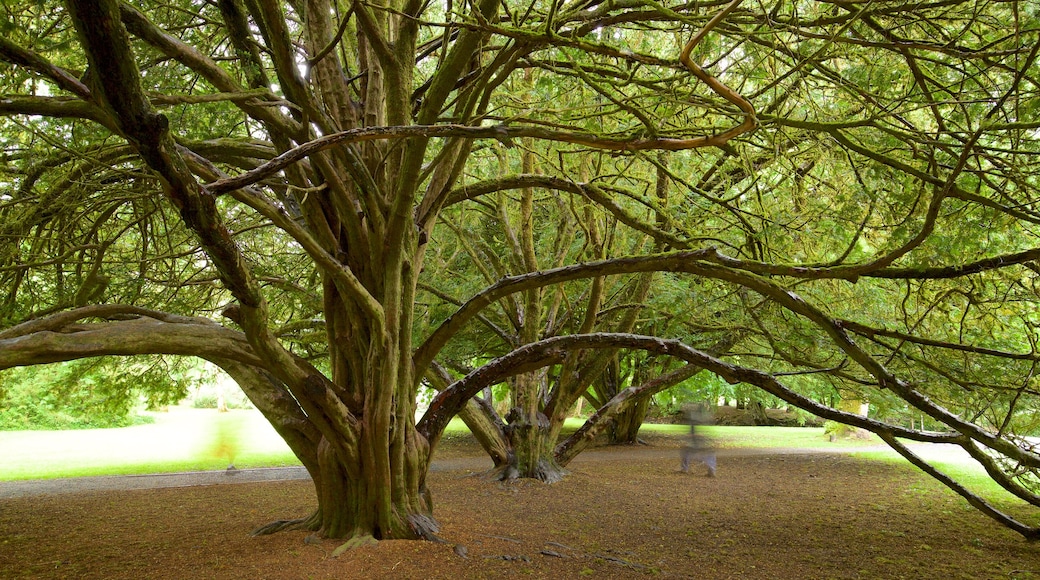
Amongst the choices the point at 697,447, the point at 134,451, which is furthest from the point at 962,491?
the point at 134,451

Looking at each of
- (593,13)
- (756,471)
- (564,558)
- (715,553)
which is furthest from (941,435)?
(756,471)

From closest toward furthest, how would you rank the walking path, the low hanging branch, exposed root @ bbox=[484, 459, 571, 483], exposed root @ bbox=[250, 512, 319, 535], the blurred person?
the low hanging branch
exposed root @ bbox=[250, 512, 319, 535]
exposed root @ bbox=[484, 459, 571, 483]
the walking path
the blurred person

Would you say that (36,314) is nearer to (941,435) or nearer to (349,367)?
(349,367)

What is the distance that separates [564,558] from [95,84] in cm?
480

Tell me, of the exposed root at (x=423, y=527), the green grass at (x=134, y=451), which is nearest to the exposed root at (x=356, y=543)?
the exposed root at (x=423, y=527)

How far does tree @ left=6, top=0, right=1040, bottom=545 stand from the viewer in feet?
13.4

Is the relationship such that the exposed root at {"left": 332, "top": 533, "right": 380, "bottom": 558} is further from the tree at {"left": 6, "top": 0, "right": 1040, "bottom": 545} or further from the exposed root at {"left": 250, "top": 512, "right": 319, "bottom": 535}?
the exposed root at {"left": 250, "top": 512, "right": 319, "bottom": 535}

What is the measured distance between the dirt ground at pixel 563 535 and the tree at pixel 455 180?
681 millimetres

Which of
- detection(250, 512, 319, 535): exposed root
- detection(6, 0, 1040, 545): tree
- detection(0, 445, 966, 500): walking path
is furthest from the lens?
detection(0, 445, 966, 500): walking path

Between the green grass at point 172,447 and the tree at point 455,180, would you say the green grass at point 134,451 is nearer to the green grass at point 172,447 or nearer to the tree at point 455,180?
the green grass at point 172,447

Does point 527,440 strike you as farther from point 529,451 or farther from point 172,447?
point 172,447

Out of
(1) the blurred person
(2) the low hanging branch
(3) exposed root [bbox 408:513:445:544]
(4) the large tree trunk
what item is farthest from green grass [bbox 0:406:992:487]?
(3) exposed root [bbox 408:513:445:544]

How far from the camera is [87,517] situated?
7613 mm

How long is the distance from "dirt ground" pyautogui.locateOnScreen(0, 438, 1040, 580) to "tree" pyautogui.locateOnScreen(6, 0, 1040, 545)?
2.24 ft
